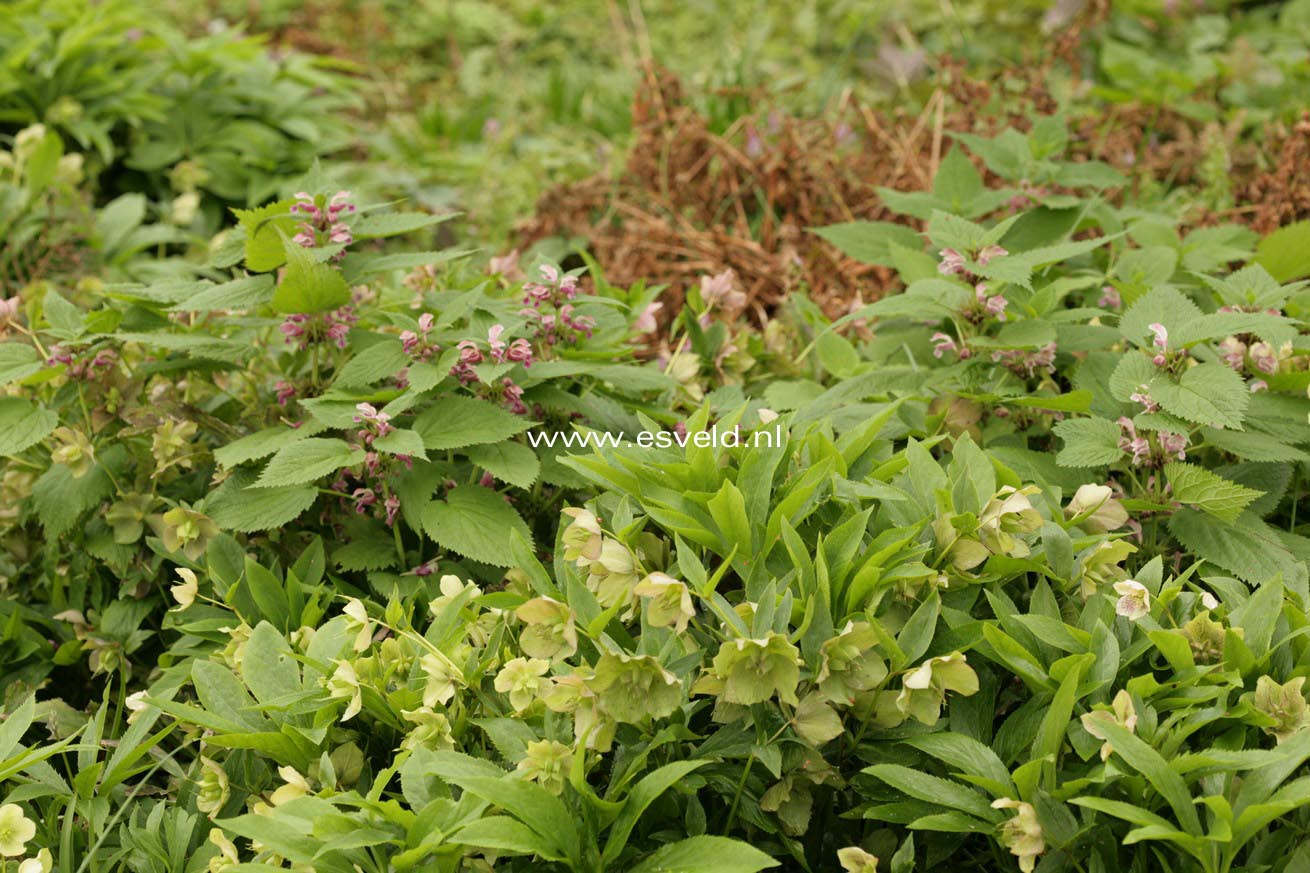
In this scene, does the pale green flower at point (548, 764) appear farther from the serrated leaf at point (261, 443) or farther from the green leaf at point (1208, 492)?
the green leaf at point (1208, 492)

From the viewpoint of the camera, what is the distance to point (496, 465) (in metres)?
1.86

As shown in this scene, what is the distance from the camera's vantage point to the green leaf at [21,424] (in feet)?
6.31

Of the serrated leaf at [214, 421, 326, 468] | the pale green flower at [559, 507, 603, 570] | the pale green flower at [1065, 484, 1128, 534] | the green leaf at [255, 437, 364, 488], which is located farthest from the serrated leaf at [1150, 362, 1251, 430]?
the serrated leaf at [214, 421, 326, 468]

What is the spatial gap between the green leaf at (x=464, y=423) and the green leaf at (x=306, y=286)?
24cm

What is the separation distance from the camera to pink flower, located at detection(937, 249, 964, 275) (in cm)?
204

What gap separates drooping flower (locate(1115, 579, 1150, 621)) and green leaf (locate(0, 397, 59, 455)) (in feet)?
5.37

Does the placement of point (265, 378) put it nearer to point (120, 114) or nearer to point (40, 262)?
point (40, 262)

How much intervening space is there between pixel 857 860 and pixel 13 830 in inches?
42.3

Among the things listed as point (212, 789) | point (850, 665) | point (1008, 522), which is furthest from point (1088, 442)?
point (212, 789)

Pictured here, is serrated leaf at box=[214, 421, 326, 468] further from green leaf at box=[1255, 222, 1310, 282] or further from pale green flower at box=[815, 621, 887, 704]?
green leaf at box=[1255, 222, 1310, 282]

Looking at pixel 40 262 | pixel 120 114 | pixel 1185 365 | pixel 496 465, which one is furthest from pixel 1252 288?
pixel 120 114

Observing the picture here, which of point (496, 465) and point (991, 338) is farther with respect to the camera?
point (991, 338)

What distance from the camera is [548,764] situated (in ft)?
4.56

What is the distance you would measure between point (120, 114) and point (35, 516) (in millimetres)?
2321
